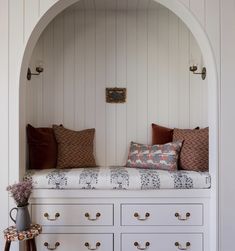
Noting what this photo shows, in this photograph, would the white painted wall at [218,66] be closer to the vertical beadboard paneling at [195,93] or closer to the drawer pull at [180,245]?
the drawer pull at [180,245]

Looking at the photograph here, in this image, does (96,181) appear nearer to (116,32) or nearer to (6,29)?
(6,29)

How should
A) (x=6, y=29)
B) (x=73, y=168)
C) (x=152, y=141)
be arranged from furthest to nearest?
(x=152, y=141) → (x=73, y=168) → (x=6, y=29)

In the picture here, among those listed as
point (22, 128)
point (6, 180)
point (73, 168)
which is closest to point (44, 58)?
point (22, 128)

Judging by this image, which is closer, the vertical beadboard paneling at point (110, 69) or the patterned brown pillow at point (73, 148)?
the patterned brown pillow at point (73, 148)

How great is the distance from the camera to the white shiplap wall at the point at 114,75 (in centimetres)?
298

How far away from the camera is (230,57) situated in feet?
7.15

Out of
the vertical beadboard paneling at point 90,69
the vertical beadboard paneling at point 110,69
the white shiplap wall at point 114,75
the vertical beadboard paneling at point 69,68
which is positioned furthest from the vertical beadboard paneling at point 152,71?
the vertical beadboard paneling at point 69,68

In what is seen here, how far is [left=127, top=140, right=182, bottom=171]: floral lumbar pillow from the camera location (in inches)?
101

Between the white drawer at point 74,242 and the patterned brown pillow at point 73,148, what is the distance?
2.16 ft

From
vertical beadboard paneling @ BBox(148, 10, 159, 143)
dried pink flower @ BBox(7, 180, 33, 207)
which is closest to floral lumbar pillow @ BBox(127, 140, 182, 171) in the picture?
vertical beadboard paneling @ BBox(148, 10, 159, 143)

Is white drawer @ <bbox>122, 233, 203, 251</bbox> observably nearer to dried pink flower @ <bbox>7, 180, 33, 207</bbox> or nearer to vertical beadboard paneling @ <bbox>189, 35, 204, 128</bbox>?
dried pink flower @ <bbox>7, 180, 33, 207</bbox>

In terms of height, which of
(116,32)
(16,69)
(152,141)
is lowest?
(152,141)

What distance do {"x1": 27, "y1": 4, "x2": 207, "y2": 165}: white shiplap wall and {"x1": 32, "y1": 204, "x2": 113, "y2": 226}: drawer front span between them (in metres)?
0.77

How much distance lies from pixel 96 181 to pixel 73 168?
470 millimetres
